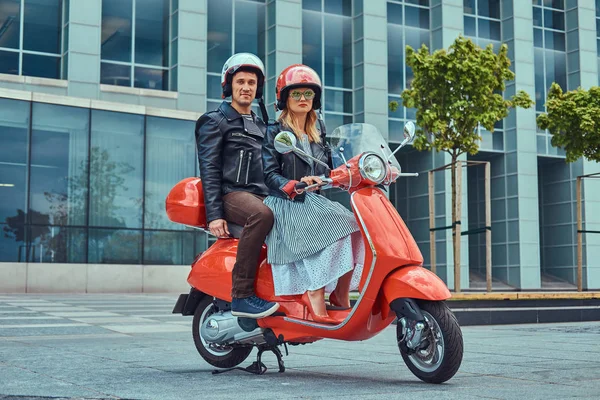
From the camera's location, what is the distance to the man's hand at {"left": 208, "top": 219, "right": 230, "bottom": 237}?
5.08 m

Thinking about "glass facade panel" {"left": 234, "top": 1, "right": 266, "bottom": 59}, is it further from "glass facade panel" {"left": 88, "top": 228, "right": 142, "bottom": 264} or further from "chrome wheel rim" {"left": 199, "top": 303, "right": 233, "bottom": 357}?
"chrome wheel rim" {"left": 199, "top": 303, "right": 233, "bottom": 357}

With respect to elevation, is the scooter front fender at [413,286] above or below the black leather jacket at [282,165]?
below

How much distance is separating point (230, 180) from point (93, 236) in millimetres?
18335

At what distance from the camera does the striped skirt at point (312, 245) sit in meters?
4.65

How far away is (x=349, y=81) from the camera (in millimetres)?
27625

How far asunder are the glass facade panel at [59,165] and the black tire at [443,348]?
19314 mm

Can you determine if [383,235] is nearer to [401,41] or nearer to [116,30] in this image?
[116,30]

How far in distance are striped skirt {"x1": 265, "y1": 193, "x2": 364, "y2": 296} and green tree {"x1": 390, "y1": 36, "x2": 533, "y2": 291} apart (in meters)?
9.77

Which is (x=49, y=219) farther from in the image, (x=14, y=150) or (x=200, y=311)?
(x=200, y=311)

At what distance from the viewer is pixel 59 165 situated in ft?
73.4

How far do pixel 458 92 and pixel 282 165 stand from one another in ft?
33.1

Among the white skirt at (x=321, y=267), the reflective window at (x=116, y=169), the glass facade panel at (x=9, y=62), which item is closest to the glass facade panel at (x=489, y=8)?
the reflective window at (x=116, y=169)

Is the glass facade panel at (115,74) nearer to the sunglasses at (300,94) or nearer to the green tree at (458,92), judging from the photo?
the green tree at (458,92)

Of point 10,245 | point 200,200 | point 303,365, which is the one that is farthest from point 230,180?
point 10,245
